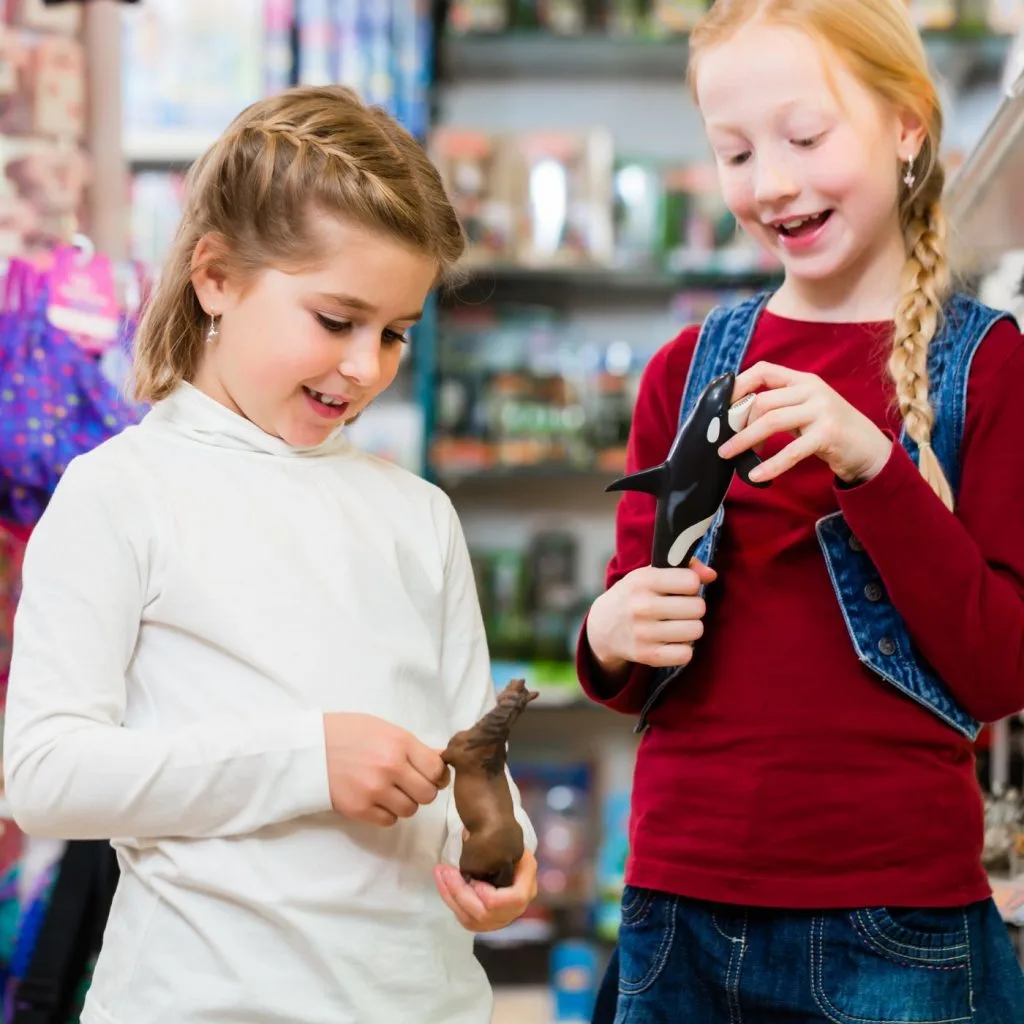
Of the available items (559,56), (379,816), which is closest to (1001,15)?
(559,56)

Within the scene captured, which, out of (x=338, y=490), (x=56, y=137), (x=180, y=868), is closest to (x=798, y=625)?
(x=338, y=490)

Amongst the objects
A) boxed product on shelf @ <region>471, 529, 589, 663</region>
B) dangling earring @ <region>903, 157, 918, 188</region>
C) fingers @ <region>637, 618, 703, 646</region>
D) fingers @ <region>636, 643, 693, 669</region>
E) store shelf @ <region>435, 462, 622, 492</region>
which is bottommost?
boxed product on shelf @ <region>471, 529, 589, 663</region>

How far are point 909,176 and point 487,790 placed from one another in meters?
0.63

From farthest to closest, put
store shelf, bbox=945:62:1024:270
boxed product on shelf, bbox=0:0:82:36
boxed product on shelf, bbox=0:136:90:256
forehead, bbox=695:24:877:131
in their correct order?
boxed product on shelf, bbox=0:0:82:36, boxed product on shelf, bbox=0:136:90:256, store shelf, bbox=945:62:1024:270, forehead, bbox=695:24:877:131

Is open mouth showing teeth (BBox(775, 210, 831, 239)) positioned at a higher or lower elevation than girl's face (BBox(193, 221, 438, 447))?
higher

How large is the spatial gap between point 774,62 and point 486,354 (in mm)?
2110

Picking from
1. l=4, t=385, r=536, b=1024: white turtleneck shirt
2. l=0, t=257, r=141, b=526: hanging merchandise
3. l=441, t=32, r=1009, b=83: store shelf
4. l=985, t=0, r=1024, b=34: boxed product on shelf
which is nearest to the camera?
l=4, t=385, r=536, b=1024: white turtleneck shirt

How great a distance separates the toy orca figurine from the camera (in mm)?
1031

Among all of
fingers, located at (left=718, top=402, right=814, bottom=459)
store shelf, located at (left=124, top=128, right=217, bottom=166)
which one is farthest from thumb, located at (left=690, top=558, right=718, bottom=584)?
store shelf, located at (left=124, top=128, right=217, bottom=166)

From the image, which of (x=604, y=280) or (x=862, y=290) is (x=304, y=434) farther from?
(x=604, y=280)

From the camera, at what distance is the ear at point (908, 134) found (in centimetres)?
117

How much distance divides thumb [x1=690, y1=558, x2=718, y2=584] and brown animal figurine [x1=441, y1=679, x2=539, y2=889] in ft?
0.56

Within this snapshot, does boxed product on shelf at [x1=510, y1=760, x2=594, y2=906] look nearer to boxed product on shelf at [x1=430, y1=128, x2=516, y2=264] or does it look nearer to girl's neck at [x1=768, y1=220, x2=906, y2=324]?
boxed product on shelf at [x1=430, y1=128, x2=516, y2=264]

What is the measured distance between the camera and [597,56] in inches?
129
